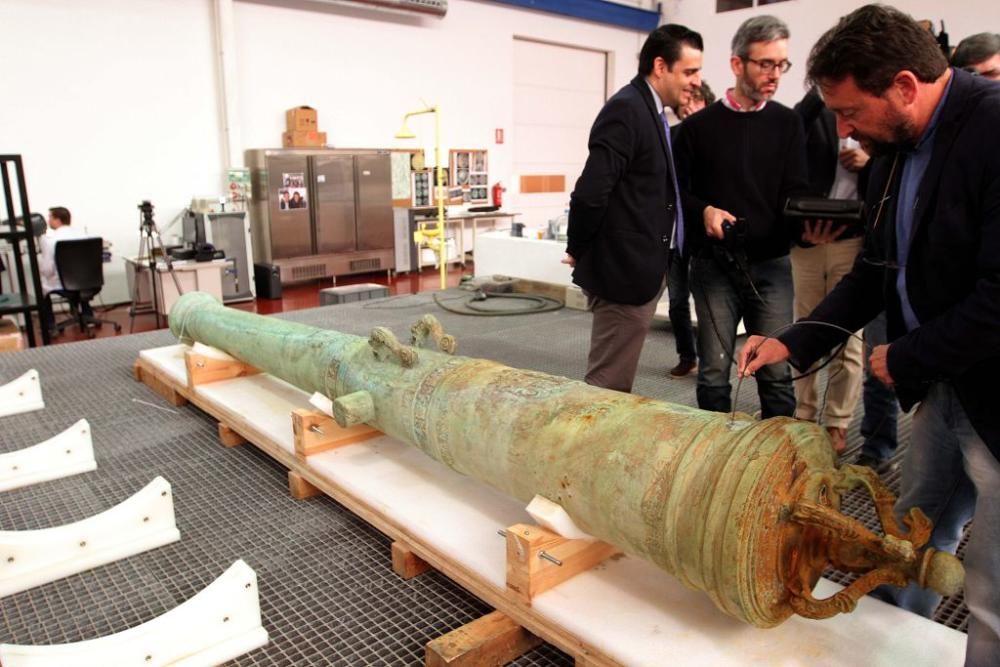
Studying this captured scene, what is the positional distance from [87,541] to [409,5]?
8.18 m

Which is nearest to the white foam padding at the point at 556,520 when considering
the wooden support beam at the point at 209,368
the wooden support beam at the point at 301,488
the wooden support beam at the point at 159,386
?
the wooden support beam at the point at 301,488

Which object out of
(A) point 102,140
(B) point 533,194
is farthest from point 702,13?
(A) point 102,140

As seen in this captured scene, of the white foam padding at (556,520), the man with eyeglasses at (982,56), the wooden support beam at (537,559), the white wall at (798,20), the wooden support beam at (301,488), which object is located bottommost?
the wooden support beam at (301,488)

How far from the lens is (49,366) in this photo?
399 centimetres

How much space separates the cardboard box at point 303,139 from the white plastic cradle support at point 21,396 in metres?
5.32

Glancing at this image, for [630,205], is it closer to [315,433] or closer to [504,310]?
[315,433]

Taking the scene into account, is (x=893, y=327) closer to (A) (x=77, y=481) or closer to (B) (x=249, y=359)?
(B) (x=249, y=359)

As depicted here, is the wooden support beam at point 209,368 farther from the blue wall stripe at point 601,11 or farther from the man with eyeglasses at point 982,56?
the blue wall stripe at point 601,11

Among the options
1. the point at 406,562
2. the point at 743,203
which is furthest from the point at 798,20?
the point at 406,562

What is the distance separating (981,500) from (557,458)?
79 centimetres

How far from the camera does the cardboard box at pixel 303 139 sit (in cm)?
812

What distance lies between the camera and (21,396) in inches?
130

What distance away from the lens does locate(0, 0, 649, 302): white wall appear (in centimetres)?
678

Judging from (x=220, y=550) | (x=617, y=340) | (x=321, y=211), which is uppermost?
(x=321, y=211)
